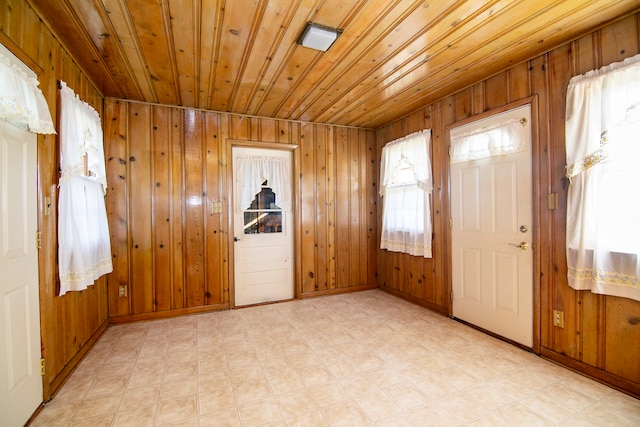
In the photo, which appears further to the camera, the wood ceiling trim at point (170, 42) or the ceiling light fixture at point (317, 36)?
the ceiling light fixture at point (317, 36)

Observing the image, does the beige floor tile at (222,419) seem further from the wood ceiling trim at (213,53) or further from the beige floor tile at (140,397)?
the wood ceiling trim at (213,53)

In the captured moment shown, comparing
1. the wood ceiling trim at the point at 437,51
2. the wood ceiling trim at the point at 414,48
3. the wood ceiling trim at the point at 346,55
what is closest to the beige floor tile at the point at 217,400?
the wood ceiling trim at the point at 346,55

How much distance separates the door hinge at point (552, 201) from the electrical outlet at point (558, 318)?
2.86 feet

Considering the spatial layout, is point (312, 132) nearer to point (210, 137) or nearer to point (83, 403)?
point (210, 137)

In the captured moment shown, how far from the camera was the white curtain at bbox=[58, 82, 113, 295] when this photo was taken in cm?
221

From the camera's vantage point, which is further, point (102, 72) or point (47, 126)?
point (102, 72)

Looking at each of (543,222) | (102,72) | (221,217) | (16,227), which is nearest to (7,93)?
(16,227)

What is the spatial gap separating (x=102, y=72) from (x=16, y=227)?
1.76 meters

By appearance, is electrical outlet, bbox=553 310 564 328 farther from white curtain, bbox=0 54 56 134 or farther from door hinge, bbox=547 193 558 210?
white curtain, bbox=0 54 56 134

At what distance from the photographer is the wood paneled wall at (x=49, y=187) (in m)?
1.77

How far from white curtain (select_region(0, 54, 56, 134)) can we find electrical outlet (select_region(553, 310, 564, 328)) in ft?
13.0

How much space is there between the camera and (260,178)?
13.6 feet

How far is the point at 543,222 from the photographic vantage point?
2547 mm

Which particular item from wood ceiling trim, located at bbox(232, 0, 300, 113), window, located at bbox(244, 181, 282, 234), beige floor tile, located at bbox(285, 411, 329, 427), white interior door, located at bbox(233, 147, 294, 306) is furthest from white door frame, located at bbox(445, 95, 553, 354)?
window, located at bbox(244, 181, 282, 234)
